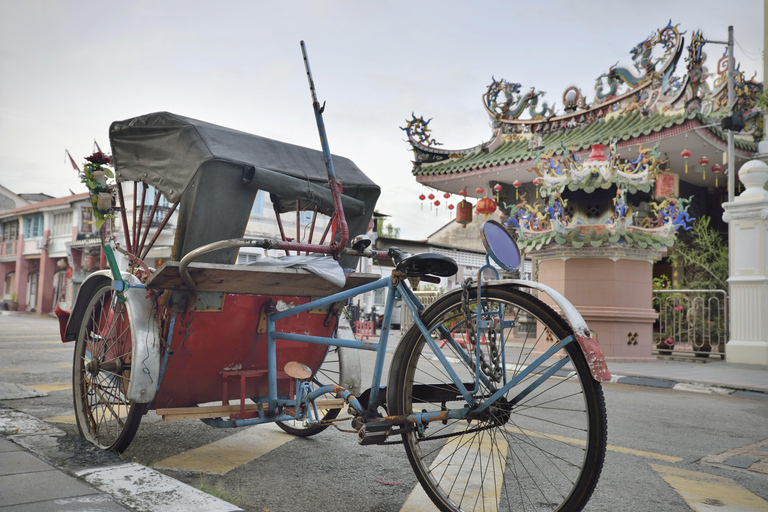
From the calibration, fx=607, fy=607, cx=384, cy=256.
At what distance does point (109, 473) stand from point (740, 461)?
12.0 ft

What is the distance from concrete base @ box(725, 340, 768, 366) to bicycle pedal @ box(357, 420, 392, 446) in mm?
10095

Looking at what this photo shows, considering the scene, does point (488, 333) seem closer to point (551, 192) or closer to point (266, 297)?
point (266, 297)

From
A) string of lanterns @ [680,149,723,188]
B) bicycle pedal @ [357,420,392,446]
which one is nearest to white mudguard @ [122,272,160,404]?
bicycle pedal @ [357,420,392,446]

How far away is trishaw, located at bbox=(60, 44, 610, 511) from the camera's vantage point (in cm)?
254

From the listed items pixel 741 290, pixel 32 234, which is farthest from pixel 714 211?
pixel 32 234

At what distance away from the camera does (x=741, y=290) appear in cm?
1069

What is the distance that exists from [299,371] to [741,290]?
9.98 metres

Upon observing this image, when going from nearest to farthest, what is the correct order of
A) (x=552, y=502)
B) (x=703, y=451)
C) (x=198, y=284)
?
(x=552, y=502)
(x=198, y=284)
(x=703, y=451)

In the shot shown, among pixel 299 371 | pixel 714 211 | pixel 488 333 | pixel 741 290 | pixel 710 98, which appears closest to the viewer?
pixel 488 333

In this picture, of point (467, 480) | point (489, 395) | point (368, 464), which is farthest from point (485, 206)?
point (489, 395)

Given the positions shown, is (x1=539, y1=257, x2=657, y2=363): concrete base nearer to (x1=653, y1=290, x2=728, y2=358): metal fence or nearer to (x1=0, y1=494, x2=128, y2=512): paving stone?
(x1=653, y1=290, x2=728, y2=358): metal fence

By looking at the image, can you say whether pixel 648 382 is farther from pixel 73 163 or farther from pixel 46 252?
pixel 46 252

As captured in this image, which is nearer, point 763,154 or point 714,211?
point 763,154

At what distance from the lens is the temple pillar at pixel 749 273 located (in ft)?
34.3
